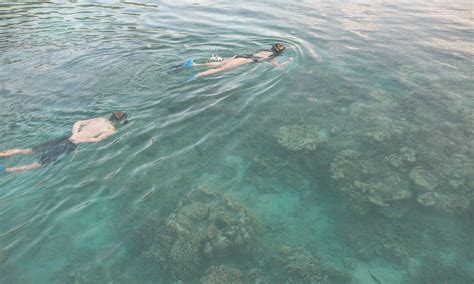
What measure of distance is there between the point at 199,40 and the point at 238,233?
10.7 metres

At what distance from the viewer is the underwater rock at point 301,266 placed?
4.65 m

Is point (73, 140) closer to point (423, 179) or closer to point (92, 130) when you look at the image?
point (92, 130)

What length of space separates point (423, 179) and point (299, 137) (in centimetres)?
266

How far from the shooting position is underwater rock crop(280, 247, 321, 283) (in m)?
4.65

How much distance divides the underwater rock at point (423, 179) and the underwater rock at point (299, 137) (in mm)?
1999

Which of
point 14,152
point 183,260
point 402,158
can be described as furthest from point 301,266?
point 14,152

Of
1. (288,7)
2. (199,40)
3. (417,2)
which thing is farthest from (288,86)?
(417,2)

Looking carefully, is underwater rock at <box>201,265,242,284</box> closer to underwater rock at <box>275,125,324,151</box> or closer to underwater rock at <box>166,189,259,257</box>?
underwater rock at <box>166,189,259,257</box>

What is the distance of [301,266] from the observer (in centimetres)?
475

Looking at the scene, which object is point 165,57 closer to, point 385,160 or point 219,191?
point 219,191

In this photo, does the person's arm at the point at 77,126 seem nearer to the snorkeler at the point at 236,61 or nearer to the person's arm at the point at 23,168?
the person's arm at the point at 23,168

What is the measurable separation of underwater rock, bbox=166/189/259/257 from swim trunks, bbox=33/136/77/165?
3132 millimetres

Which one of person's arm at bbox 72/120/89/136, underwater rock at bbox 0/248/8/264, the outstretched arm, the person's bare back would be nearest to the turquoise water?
underwater rock at bbox 0/248/8/264

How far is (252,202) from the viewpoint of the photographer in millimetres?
6008
